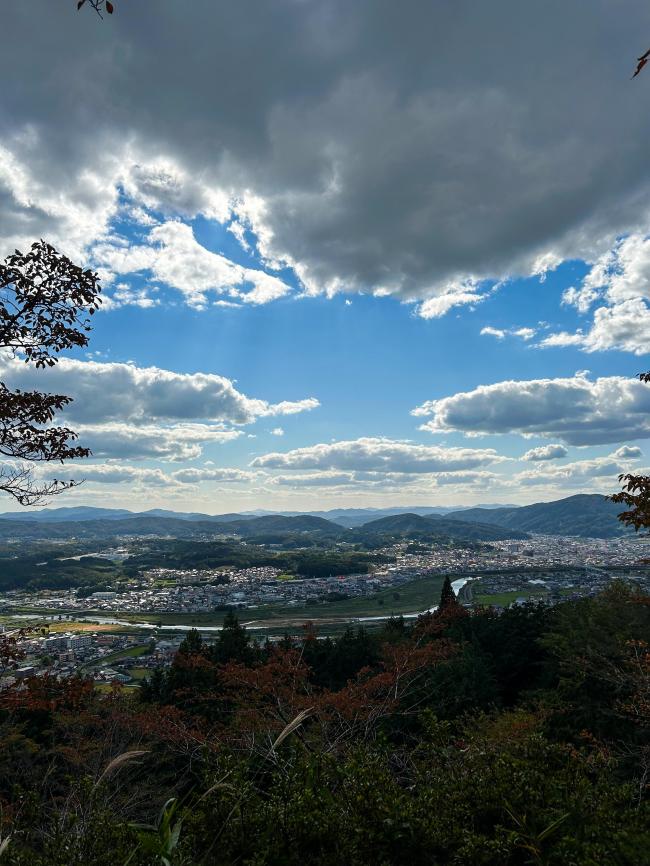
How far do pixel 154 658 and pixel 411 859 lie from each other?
51410 mm

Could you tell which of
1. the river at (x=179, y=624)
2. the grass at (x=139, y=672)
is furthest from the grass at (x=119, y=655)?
the river at (x=179, y=624)

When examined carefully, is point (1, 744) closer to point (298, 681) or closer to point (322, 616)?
point (298, 681)

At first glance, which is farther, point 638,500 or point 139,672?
point 139,672

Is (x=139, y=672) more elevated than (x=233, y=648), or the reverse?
(x=233, y=648)

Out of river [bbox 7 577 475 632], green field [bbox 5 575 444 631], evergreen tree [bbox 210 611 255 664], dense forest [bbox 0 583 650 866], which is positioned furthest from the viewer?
green field [bbox 5 575 444 631]

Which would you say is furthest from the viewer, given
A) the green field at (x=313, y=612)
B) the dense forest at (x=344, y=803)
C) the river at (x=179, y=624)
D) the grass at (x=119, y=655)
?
the green field at (x=313, y=612)

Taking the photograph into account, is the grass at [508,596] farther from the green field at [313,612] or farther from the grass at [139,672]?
the grass at [139,672]

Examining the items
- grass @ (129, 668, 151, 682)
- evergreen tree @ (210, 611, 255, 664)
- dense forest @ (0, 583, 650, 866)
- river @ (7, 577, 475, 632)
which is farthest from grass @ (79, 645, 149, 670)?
dense forest @ (0, 583, 650, 866)

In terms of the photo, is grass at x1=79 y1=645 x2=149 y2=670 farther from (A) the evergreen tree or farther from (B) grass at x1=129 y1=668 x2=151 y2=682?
(A) the evergreen tree

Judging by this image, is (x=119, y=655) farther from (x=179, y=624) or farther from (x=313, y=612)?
(x=313, y=612)

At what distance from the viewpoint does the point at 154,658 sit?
48250mm

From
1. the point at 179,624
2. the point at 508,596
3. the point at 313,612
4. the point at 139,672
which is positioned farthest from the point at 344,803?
the point at 508,596

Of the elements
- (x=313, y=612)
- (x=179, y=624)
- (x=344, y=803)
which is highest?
(x=344, y=803)

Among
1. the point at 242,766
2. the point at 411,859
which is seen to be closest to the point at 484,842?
the point at 411,859
